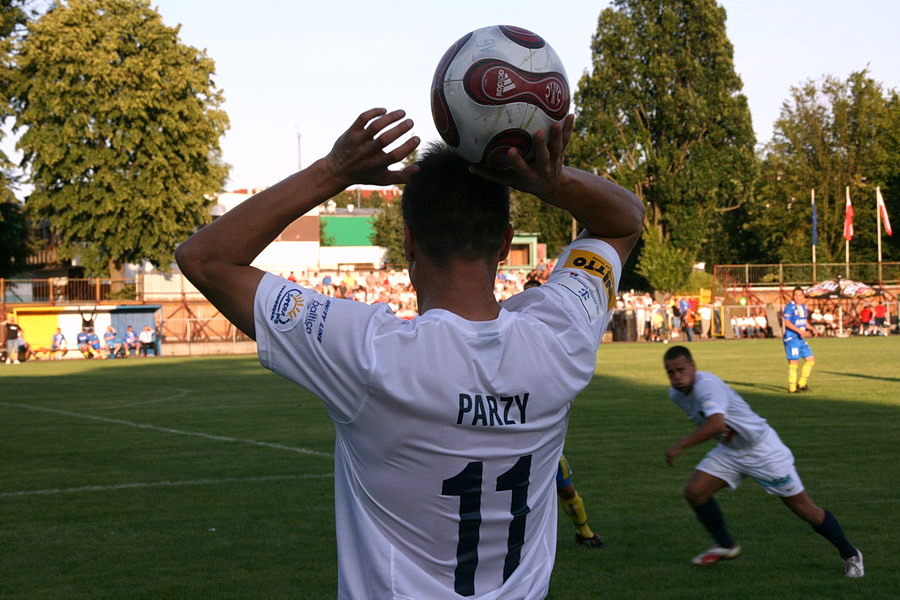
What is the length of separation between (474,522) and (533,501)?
0.68ft

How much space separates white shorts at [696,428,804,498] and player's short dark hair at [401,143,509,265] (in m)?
5.51

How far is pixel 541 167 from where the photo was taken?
2.50m

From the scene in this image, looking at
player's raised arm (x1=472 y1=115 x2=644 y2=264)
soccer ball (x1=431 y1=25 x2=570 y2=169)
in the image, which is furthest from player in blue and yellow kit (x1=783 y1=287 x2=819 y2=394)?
soccer ball (x1=431 y1=25 x2=570 y2=169)

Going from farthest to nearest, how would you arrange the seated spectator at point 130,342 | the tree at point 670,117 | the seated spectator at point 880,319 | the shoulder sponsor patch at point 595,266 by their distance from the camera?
1. the tree at point 670,117
2. the seated spectator at point 880,319
3. the seated spectator at point 130,342
4. the shoulder sponsor patch at point 595,266

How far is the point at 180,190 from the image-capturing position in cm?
5116

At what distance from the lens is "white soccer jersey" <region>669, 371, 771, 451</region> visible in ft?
25.0

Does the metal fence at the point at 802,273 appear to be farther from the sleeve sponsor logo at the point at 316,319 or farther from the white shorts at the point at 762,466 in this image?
the sleeve sponsor logo at the point at 316,319

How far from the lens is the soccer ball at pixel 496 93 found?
2793 millimetres

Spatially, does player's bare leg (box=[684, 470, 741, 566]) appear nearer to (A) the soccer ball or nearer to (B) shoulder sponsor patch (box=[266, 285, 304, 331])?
(A) the soccer ball

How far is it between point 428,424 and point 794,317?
18.6m

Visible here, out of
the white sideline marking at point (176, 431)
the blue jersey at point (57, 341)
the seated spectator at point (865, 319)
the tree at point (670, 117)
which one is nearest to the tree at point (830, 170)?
the tree at point (670, 117)

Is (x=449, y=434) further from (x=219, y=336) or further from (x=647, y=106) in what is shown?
(x=647, y=106)

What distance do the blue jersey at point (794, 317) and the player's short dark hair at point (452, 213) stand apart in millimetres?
18095

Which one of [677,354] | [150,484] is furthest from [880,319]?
[677,354]
